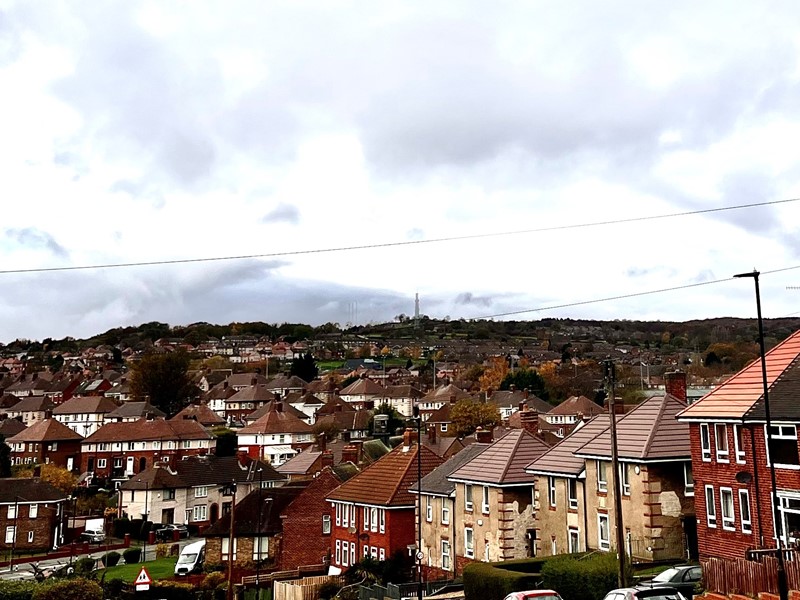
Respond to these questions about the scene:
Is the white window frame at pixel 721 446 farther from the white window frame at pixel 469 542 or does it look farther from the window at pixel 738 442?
the white window frame at pixel 469 542

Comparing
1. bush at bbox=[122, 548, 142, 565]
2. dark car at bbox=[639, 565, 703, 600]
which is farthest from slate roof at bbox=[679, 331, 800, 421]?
bush at bbox=[122, 548, 142, 565]

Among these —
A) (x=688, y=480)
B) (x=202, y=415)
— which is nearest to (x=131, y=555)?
(x=688, y=480)

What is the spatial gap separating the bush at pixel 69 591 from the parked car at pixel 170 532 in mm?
34308

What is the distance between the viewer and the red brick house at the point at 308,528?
5481 cm

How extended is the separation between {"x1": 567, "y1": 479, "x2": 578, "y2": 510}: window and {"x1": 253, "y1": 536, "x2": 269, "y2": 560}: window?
25.5 meters

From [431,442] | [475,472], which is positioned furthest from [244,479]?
[475,472]

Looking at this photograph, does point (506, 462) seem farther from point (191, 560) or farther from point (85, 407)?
point (85, 407)

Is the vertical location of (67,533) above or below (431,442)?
below

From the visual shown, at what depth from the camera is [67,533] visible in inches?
3024

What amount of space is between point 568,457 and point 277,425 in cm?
7552

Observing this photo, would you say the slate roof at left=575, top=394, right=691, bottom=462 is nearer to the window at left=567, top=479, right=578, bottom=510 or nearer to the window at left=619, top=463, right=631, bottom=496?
the window at left=619, top=463, right=631, bottom=496

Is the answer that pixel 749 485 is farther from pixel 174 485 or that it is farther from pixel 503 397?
pixel 503 397

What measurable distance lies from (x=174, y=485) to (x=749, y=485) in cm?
5978

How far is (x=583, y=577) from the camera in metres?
29.7
